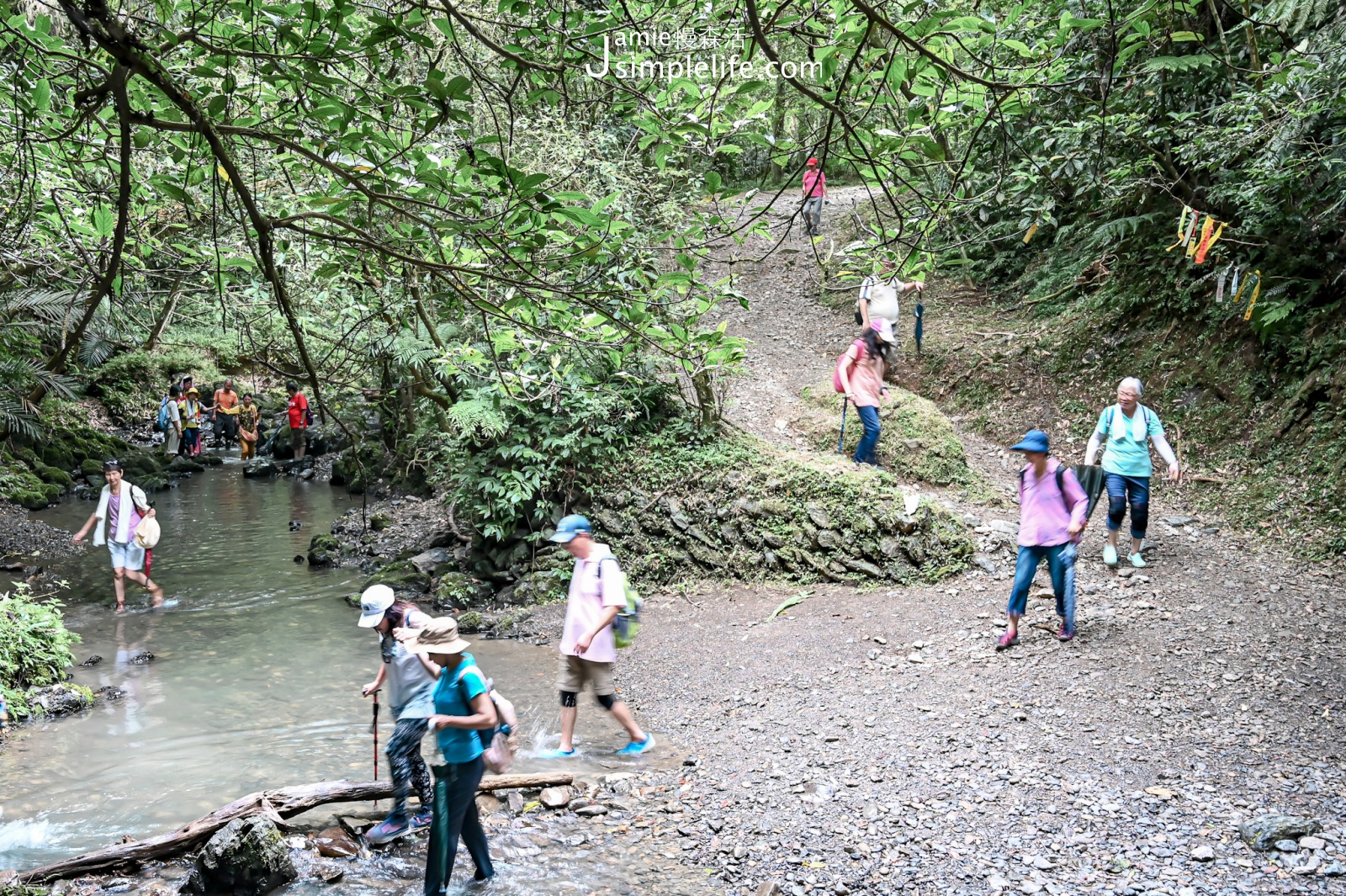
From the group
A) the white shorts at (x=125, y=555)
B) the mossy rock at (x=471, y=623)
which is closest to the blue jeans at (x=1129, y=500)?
the mossy rock at (x=471, y=623)

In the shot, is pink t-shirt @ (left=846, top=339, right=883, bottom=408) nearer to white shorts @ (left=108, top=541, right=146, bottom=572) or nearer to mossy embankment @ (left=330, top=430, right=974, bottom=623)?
mossy embankment @ (left=330, top=430, right=974, bottom=623)

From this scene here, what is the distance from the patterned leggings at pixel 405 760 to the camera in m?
5.64

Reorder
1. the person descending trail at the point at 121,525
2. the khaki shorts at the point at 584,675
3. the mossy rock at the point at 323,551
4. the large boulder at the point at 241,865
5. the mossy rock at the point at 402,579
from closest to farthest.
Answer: the large boulder at the point at 241,865 < the khaki shorts at the point at 584,675 < the person descending trail at the point at 121,525 < the mossy rock at the point at 402,579 < the mossy rock at the point at 323,551

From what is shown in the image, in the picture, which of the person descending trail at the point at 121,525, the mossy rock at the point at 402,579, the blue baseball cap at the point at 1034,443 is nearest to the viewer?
the blue baseball cap at the point at 1034,443

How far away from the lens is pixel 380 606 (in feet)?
19.0

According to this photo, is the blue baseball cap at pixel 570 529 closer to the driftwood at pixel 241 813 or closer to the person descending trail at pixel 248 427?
the driftwood at pixel 241 813

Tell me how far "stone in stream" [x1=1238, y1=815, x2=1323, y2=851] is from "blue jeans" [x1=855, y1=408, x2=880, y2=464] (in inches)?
246

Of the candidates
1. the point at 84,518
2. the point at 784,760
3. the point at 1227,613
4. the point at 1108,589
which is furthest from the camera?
the point at 84,518

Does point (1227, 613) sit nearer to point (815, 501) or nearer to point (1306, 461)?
point (1306, 461)

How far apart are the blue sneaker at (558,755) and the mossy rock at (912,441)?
6056mm

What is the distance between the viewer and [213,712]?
811cm

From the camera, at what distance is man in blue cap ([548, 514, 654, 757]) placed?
644 cm

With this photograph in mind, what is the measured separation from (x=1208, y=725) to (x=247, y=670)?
8.63 m

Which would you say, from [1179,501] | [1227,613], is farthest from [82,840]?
[1179,501]
